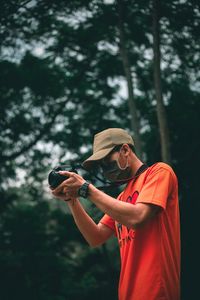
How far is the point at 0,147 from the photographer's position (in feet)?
32.2

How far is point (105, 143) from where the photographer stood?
95.4 inches

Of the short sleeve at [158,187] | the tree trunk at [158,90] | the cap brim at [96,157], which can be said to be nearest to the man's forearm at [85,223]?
the cap brim at [96,157]

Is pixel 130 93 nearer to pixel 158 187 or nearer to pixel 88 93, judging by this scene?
pixel 88 93

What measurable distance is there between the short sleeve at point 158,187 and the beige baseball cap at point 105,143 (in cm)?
31

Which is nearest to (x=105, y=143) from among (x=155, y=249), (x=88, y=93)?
(x=155, y=249)

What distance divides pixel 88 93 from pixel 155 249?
8.00 m

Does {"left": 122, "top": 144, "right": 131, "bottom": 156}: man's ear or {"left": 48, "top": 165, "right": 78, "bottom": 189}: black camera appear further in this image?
{"left": 122, "top": 144, "right": 131, "bottom": 156}: man's ear

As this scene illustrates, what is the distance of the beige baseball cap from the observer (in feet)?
7.88

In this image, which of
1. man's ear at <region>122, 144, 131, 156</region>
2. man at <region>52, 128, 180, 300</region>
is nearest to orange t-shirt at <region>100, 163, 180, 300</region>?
man at <region>52, 128, 180, 300</region>

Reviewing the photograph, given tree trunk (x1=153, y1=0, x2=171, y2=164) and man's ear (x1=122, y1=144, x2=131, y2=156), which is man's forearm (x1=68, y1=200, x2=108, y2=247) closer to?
man's ear (x1=122, y1=144, x2=131, y2=156)

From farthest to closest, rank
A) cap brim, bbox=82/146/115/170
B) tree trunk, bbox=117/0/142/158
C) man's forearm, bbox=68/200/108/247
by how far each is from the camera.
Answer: tree trunk, bbox=117/0/142/158, man's forearm, bbox=68/200/108/247, cap brim, bbox=82/146/115/170

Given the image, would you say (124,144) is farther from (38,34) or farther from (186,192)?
(186,192)

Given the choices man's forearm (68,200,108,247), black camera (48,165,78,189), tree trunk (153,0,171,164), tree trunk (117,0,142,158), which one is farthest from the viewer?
tree trunk (117,0,142,158)

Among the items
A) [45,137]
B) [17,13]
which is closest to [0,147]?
[45,137]
